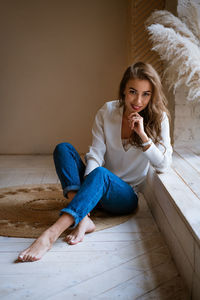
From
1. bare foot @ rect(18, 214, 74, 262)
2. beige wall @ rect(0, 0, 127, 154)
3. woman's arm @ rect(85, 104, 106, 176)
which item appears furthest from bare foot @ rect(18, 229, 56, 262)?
beige wall @ rect(0, 0, 127, 154)

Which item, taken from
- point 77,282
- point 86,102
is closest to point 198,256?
point 77,282

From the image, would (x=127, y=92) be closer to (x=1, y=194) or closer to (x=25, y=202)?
(x=25, y=202)

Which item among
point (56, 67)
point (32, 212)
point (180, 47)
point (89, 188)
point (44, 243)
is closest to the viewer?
point (44, 243)

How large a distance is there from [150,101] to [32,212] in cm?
103

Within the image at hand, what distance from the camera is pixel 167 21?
7.89 ft

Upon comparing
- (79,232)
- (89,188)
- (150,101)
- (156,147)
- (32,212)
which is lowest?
(32,212)

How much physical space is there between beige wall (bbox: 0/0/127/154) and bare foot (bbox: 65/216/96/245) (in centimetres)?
226

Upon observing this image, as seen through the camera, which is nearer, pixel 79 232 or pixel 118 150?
pixel 79 232

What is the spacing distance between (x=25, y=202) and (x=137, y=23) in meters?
2.06

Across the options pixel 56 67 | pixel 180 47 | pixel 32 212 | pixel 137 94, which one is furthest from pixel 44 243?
pixel 56 67

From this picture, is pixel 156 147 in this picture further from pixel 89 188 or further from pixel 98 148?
pixel 89 188

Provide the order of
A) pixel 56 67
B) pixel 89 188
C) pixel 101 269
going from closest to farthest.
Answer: pixel 101 269, pixel 89 188, pixel 56 67

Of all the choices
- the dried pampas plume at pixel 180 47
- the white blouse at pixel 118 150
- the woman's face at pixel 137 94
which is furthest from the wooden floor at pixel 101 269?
the dried pampas plume at pixel 180 47

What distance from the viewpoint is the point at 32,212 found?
2154 millimetres
